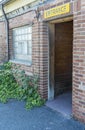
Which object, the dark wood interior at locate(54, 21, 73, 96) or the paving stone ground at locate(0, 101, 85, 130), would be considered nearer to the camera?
the paving stone ground at locate(0, 101, 85, 130)

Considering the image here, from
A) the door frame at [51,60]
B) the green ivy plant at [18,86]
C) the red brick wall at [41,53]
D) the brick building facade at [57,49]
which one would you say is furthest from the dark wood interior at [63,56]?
the green ivy plant at [18,86]

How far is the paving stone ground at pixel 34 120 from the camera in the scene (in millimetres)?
4332

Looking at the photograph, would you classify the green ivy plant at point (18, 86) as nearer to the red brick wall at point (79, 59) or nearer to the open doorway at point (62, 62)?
the open doorway at point (62, 62)

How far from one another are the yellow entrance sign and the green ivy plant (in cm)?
179

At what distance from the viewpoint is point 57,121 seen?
460 cm

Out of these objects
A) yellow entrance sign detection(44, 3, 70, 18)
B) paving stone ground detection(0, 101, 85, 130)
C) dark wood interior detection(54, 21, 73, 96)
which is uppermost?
yellow entrance sign detection(44, 3, 70, 18)

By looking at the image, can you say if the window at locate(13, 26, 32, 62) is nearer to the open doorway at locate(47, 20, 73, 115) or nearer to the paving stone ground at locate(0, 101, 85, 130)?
the open doorway at locate(47, 20, 73, 115)

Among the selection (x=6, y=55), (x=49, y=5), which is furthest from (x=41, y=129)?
(x=6, y=55)

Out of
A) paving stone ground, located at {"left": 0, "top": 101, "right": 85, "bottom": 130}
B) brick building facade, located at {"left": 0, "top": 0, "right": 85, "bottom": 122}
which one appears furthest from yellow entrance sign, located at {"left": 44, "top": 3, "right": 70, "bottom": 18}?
paving stone ground, located at {"left": 0, "top": 101, "right": 85, "bottom": 130}

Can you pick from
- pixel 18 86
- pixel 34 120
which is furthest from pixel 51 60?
pixel 34 120

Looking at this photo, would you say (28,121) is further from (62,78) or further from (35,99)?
(62,78)

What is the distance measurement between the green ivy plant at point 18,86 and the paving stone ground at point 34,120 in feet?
1.16

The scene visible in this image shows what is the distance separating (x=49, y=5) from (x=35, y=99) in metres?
2.56

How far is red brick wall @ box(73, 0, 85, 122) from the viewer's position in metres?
4.24
